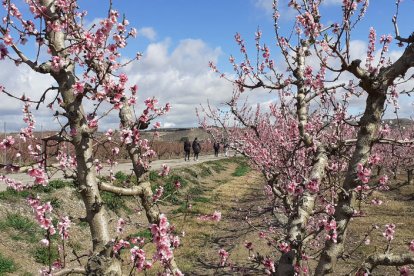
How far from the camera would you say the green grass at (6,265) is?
30.3 ft

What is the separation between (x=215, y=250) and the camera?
13.2m

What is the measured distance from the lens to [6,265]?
940 cm

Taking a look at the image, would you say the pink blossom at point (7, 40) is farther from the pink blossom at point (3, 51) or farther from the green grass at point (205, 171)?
the green grass at point (205, 171)

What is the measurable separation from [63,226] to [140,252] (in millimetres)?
1232

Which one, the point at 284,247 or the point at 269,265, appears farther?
the point at 269,265

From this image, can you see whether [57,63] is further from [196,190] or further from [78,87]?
[196,190]

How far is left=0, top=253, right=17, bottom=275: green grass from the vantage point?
9250 millimetres

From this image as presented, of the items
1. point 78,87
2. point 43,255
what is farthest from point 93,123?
point 43,255

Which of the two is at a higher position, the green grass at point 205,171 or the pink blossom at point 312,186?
the pink blossom at point 312,186

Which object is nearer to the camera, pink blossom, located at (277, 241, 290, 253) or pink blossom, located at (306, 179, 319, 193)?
pink blossom, located at (306, 179, 319, 193)

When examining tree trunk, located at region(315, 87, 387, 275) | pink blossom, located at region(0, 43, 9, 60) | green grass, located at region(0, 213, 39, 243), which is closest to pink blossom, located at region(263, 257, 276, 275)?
tree trunk, located at region(315, 87, 387, 275)

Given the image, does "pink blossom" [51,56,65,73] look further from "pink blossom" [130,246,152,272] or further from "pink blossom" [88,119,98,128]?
"pink blossom" [130,246,152,272]

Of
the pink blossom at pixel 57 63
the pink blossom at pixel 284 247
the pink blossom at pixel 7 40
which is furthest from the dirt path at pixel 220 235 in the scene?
the pink blossom at pixel 7 40

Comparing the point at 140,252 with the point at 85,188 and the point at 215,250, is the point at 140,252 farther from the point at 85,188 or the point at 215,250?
the point at 215,250
